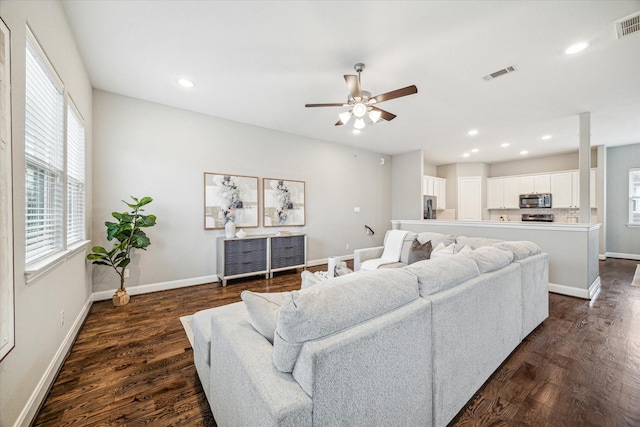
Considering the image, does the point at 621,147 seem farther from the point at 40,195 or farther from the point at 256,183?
the point at 40,195

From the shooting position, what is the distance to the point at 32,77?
167cm

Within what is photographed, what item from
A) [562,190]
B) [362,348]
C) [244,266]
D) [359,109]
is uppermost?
[359,109]

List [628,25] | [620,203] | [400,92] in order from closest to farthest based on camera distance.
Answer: [628,25], [400,92], [620,203]

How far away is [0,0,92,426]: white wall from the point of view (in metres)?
1.35

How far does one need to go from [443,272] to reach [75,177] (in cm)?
356

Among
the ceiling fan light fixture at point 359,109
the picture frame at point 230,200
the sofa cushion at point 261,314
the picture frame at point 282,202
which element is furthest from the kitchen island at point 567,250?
the sofa cushion at point 261,314

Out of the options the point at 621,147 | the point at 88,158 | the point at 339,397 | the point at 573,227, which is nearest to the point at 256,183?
the point at 88,158

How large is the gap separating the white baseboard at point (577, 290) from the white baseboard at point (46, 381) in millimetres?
5697

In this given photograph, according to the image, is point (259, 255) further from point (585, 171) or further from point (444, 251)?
point (585, 171)

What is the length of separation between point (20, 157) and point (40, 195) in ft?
1.70

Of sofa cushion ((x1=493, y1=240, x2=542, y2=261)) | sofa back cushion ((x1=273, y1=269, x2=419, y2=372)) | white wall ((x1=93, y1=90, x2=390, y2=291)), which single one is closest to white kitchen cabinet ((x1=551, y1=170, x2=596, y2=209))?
sofa cushion ((x1=493, y1=240, x2=542, y2=261))

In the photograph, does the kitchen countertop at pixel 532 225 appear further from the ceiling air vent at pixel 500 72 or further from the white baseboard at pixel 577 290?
the ceiling air vent at pixel 500 72

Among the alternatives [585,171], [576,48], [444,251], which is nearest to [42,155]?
[444,251]

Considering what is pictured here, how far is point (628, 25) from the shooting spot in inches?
81.6
